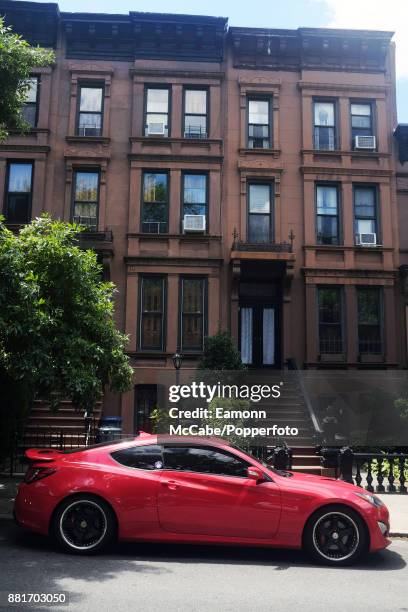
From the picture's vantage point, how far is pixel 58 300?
9.81 metres

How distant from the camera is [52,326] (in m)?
9.32

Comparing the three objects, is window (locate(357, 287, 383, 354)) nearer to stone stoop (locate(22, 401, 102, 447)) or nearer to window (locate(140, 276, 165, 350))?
window (locate(140, 276, 165, 350))

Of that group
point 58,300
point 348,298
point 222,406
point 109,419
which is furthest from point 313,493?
point 348,298

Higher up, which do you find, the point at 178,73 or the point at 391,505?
the point at 178,73

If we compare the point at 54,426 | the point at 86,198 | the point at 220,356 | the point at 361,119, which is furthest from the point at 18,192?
the point at 361,119

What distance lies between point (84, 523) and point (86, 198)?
43.6 feet

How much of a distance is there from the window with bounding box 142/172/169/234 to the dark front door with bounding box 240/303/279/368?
3694 millimetres

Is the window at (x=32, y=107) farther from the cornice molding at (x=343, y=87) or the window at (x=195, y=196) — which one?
the cornice molding at (x=343, y=87)

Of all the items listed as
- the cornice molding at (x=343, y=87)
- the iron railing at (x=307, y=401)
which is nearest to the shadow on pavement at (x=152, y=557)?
the iron railing at (x=307, y=401)

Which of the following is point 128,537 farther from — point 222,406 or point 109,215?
point 109,215

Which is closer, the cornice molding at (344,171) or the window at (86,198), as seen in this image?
the window at (86,198)

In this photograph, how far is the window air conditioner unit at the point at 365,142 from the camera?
19219 mm

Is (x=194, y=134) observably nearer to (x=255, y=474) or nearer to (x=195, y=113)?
(x=195, y=113)

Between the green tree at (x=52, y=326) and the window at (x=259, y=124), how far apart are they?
10326mm
